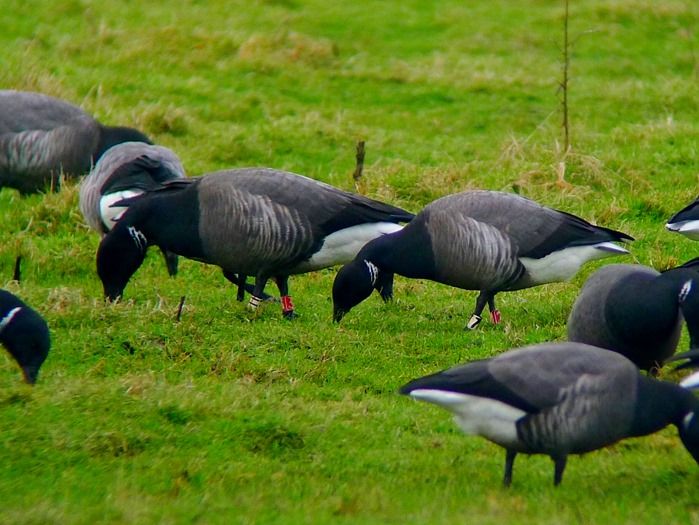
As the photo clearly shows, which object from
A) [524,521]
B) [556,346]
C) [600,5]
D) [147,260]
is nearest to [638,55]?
[600,5]

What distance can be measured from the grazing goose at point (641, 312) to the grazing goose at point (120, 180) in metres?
4.31

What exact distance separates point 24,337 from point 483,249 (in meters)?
3.67

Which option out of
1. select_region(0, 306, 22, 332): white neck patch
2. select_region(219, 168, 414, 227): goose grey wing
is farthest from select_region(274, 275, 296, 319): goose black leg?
select_region(0, 306, 22, 332): white neck patch

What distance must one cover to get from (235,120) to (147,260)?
4.40m

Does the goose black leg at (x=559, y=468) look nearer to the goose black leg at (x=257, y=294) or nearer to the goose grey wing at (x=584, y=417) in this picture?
the goose grey wing at (x=584, y=417)

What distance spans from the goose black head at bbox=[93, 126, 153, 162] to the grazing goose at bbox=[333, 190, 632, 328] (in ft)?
13.8

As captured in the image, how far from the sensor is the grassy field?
696cm

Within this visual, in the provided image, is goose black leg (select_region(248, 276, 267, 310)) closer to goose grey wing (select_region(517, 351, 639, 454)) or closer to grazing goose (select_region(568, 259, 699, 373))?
grazing goose (select_region(568, 259, 699, 373))

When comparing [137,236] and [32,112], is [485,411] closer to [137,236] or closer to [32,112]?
[137,236]

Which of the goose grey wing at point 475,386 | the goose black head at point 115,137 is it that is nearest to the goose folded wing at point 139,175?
A: the goose black head at point 115,137

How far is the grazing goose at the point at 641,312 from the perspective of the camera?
27.2 ft

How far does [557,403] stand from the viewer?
22.5 ft

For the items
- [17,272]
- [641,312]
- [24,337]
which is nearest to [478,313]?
[641,312]

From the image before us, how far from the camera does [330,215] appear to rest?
34.1 ft
